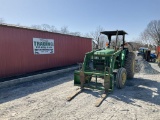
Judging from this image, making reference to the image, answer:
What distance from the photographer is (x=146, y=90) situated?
679 cm

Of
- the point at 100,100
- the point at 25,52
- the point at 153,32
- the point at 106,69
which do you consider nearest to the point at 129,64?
the point at 106,69

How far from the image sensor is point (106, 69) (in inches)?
282

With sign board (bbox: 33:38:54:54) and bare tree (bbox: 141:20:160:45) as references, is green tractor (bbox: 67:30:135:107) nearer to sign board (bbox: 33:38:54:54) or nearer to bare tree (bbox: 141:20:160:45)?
sign board (bbox: 33:38:54:54)

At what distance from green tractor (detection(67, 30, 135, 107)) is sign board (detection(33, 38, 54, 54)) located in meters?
4.19

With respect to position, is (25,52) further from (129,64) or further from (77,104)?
(129,64)

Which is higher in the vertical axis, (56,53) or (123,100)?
(56,53)

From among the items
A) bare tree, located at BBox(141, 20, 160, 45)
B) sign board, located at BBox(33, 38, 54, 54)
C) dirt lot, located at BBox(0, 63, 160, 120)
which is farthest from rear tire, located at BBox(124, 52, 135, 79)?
bare tree, located at BBox(141, 20, 160, 45)

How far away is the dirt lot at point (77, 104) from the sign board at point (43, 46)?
3761mm

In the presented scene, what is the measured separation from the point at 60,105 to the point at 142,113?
2417 mm

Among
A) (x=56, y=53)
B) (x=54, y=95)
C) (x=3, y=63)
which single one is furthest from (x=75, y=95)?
(x=56, y=53)

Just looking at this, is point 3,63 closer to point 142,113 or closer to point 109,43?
point 109,43

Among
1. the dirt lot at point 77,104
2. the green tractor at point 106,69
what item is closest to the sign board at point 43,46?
the dirt lot at point 77,104

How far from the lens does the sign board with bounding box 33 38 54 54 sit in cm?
1027

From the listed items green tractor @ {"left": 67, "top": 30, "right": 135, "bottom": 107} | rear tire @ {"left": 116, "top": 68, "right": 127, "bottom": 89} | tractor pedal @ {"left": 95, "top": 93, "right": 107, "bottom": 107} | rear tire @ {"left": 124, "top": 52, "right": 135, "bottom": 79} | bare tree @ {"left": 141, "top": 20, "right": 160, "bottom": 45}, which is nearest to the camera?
tractor pedal @ {"left": 95, "top": 93, "right": 107, "bottom": 107}
